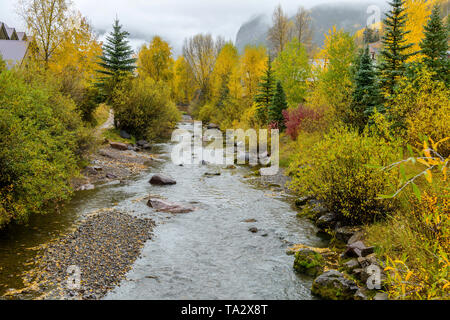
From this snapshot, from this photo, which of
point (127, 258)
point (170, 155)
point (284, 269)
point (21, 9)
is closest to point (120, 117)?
point (170, 155)

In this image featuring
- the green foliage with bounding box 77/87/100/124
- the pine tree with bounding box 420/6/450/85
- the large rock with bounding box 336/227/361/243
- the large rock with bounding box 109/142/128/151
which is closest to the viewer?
the large rock with bounding box 336/227/361/243

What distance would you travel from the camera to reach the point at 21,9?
103ft

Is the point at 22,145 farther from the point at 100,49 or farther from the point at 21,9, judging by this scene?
the point at 100,49

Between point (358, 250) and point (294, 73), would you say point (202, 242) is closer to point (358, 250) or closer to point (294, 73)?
point (358, 250)

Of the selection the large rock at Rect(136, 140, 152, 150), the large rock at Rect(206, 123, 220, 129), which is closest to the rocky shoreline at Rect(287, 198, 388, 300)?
the large rock at Rect(136, 140, 152, 150)

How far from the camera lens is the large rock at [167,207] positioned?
654 inches

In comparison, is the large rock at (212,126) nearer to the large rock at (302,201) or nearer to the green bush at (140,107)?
the green bush at (140,107)

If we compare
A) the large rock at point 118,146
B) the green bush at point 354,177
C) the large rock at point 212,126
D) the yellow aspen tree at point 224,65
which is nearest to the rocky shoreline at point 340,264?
the green bush at point 354,177

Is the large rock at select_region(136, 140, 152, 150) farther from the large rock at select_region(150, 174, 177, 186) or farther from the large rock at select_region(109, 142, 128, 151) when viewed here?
the large rock at select_region(150, 174, 177, 186)

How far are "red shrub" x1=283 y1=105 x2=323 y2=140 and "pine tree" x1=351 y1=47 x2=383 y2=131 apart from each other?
3.65 m

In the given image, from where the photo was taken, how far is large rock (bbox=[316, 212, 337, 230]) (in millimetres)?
14199

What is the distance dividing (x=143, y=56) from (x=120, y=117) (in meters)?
25.0

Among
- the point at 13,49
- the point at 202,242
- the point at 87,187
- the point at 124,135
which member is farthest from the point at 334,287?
the point at 13,49

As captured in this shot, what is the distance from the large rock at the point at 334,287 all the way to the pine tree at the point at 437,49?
15381 mm
